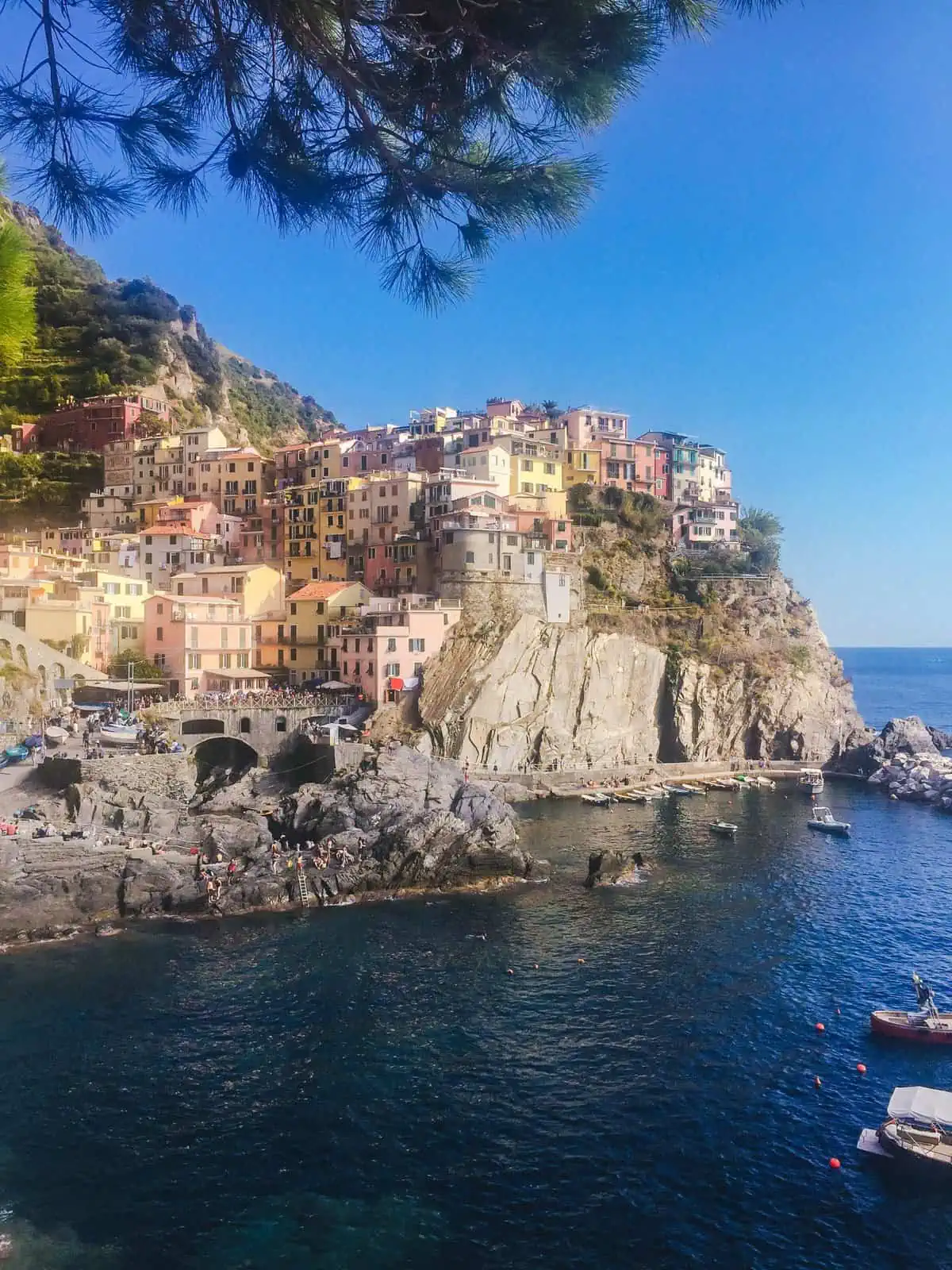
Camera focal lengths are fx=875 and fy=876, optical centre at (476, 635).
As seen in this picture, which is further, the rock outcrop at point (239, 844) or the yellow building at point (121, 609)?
the yellow building at point (121, 609)

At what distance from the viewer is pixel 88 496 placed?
73312 mm

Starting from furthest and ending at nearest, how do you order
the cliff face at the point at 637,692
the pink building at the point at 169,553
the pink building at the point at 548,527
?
the pink building at the point at 548,527 < the pink building at the point at 169,553 < the cliff face at the point at 637,692

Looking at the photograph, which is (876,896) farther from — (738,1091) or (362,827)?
(362,827)

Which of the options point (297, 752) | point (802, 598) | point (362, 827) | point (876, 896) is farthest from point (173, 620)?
point (802, 598)

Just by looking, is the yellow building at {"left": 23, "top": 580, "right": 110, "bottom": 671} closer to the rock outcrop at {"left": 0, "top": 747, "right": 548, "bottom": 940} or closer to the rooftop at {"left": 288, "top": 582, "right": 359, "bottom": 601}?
the rock outcrop at {"left": 0, "top": 747, "right": 548, "bottom": 940}

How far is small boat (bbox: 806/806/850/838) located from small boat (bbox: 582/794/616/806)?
11531 millimetres

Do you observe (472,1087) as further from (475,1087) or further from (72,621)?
(72,621)

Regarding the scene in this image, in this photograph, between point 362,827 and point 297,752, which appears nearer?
point 362,827

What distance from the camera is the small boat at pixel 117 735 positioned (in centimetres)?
4191

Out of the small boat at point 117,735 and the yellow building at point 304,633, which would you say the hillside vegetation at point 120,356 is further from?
the small boat at point 117,735

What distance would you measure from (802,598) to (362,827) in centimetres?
5622

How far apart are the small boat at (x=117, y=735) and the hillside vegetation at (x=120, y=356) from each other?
157 ft

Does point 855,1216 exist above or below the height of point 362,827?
below

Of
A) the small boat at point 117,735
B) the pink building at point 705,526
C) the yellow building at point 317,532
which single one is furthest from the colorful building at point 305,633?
the pink building at point 705,526
